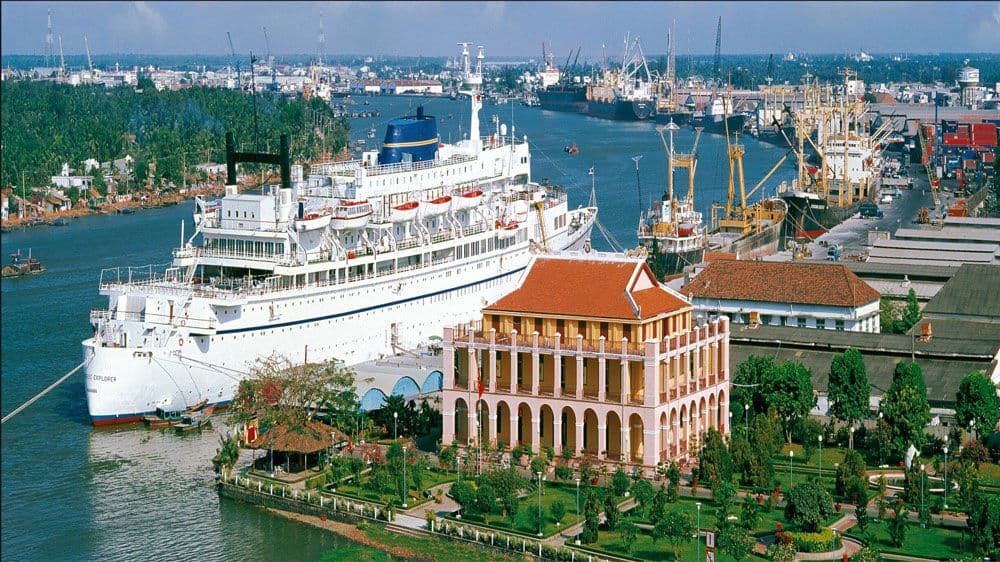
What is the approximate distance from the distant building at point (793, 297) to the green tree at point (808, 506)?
1411 cm

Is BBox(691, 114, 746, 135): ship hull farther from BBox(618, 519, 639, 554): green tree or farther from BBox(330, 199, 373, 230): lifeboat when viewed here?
BBox(618, 519, 639, 554): green tree

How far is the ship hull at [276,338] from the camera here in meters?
37.0

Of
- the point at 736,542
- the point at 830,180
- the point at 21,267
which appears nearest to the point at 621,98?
the point at 830,180

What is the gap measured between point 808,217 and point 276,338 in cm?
3418

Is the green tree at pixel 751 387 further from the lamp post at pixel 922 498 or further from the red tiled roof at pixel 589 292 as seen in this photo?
the lamp post at pixel 922 498

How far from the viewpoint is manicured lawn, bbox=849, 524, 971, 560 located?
84.6 feet

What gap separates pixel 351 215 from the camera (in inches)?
1650

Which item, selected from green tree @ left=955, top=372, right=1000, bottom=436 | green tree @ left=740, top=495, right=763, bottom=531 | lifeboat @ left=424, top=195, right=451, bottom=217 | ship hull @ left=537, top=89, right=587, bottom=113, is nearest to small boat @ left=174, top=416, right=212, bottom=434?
lifeboat @ left=424, top=195, right=451, bottom=217

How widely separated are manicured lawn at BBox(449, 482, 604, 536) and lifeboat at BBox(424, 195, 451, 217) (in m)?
16.1

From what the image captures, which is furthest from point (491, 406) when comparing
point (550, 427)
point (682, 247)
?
point (682, 247)

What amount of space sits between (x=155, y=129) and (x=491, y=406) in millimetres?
73449

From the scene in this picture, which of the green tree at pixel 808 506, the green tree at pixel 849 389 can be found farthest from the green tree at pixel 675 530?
the green tree at pixel 849 389

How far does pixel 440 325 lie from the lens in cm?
4459

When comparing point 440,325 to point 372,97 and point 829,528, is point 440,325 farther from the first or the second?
point 372,97
